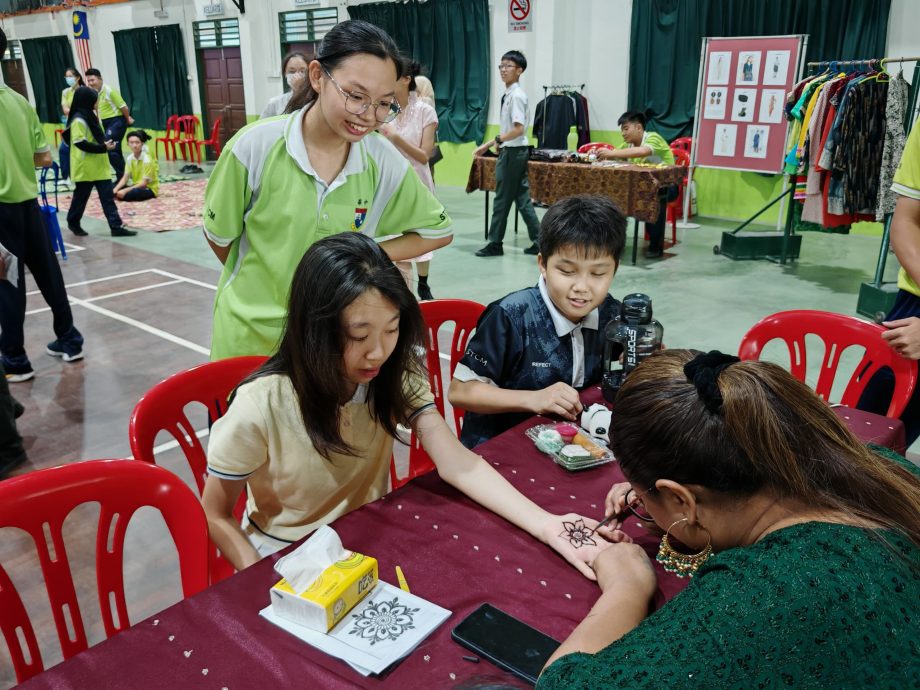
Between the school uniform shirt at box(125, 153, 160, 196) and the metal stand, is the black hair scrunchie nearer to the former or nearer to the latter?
the metal stand

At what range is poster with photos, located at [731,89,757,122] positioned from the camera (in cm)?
675

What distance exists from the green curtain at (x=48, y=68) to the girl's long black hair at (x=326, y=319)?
58.5ft

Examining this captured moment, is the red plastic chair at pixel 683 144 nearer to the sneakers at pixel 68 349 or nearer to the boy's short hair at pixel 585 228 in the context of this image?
the sneakers at pixel 68 349

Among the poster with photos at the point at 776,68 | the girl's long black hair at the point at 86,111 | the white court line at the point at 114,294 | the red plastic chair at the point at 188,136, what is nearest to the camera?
the white court line at the point at 114,294

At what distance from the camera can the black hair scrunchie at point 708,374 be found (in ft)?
2.84

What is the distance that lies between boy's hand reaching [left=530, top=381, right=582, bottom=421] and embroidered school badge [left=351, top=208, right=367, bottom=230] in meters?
0.65

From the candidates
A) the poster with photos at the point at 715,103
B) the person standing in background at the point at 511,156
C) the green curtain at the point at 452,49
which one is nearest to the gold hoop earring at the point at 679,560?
the person standing in background at the point at 511,156

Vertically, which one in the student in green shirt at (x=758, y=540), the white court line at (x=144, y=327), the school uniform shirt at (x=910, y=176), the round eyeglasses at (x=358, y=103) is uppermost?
the round eyeglasses at (x=358, y=103)

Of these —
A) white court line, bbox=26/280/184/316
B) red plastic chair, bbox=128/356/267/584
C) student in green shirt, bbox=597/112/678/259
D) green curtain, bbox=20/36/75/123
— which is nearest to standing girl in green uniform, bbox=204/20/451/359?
red plastic chair, bbox=128/356/267/584

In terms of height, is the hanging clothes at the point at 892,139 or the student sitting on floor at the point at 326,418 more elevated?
the hanging clothes at the point at 892,139

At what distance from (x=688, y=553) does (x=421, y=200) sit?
50.9 inches

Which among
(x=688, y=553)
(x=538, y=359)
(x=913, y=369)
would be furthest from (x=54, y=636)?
(x=913, y=369)

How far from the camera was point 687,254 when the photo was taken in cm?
665

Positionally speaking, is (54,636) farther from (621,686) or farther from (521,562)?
(621,686)
